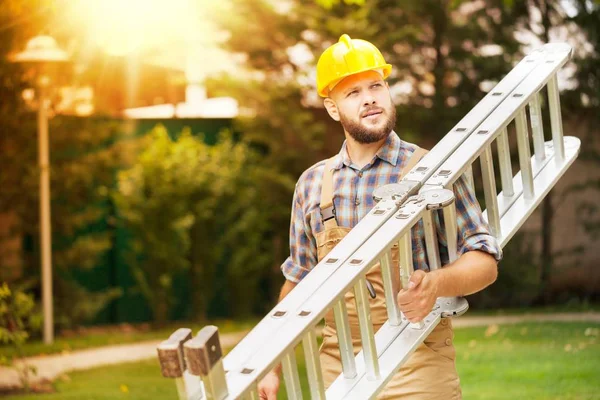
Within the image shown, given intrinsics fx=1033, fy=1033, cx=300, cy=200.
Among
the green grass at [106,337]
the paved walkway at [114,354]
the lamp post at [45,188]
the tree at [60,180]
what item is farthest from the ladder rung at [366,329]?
the tree at [60,180]

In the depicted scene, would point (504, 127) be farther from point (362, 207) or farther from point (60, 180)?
point (60, 180)

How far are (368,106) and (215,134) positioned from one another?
991cm

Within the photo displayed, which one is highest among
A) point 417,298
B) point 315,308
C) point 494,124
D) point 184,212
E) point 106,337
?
point 494,124

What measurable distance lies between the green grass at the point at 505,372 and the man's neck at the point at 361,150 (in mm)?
4013

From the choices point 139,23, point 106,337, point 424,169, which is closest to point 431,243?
point 424,169

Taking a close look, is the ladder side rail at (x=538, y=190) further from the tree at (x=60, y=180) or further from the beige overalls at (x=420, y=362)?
the tree at (x=60, y=180)

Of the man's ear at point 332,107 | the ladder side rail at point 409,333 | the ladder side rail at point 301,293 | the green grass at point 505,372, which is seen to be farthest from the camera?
the green grass at point 505,372

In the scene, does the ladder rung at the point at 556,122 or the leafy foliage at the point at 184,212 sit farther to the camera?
the leafy foliage at the point at 184,212

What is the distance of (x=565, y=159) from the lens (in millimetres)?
2861

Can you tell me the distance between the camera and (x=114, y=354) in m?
9.59

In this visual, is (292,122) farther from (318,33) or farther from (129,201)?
(129,201)

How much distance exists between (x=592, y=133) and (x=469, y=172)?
33.9ft

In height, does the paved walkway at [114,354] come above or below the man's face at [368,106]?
below

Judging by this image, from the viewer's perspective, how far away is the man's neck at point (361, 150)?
298 cm
